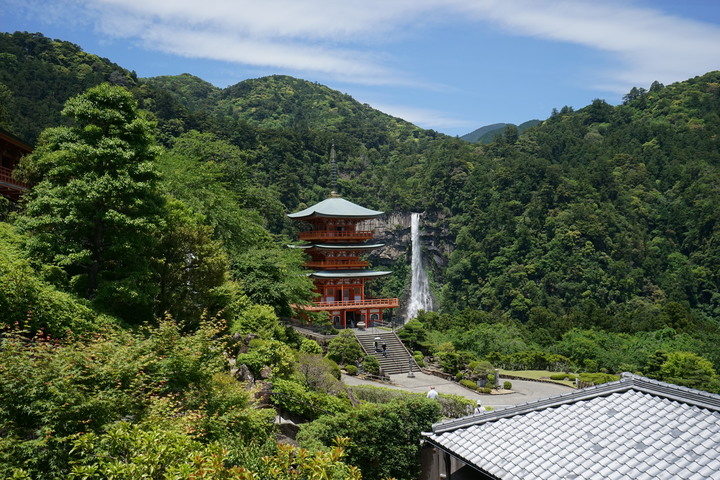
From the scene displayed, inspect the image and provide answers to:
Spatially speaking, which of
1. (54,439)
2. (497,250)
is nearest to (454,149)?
(497,250)

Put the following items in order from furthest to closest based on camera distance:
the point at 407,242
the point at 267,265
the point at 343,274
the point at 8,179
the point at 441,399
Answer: the point at 407,242
the point at 343,274
the point at 267,265
the point at 8,179
the point at 441,399

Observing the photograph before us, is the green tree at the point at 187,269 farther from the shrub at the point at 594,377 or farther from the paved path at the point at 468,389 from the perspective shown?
the shrub at the point at 594,377

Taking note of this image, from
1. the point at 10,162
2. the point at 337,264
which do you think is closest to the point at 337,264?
the point at 337,264

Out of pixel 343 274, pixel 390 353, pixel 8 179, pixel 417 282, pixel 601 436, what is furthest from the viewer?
pixel 417 282

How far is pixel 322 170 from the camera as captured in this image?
8225 cm

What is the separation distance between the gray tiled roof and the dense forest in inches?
86.7


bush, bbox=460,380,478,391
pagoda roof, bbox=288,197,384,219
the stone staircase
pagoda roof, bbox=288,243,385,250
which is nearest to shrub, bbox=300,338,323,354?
the stone staircase

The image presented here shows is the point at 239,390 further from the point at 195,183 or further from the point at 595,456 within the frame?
the point at 195,183

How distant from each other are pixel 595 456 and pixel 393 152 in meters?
105

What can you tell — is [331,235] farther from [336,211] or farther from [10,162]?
[10,162]

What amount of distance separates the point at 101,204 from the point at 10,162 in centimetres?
1409

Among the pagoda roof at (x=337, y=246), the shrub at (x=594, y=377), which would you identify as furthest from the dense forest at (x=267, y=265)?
the pagoda roof at (x=337, y=246)

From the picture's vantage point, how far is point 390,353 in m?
29.4

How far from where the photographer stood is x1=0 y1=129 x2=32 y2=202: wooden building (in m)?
21.1
